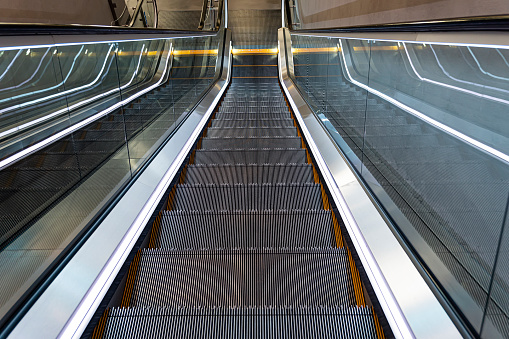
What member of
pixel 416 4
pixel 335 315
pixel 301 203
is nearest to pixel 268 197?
pixel 301 203

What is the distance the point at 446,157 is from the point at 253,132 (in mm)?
3803

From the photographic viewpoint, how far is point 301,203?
3.38m

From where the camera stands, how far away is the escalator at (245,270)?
187 centimetres

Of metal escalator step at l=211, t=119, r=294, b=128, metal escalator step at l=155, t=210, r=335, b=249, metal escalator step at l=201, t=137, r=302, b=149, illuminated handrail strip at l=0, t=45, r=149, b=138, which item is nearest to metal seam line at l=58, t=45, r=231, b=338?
metal escalator step at l=155, t=210, r=335, b=249

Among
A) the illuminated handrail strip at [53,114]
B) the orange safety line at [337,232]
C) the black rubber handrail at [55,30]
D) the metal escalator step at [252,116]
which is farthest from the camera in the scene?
the metal escalator step at [252,116]

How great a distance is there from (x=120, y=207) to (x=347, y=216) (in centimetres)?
130

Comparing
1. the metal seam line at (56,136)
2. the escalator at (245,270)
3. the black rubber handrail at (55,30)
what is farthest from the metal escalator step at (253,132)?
the black rubber handrail at (55,30)

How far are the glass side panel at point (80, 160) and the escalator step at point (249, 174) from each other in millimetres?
460

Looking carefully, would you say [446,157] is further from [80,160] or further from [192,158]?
[192,158]

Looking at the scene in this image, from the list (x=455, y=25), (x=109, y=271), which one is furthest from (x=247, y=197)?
(x=455, y=25)

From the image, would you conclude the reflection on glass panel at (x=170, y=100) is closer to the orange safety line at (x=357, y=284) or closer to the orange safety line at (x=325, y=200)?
the orange safety line at (x=325, y=200)

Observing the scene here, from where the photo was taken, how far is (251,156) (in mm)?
4570

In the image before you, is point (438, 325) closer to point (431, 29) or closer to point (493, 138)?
point (493, 138)

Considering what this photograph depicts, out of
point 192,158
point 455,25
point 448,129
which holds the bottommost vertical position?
point 192,158
